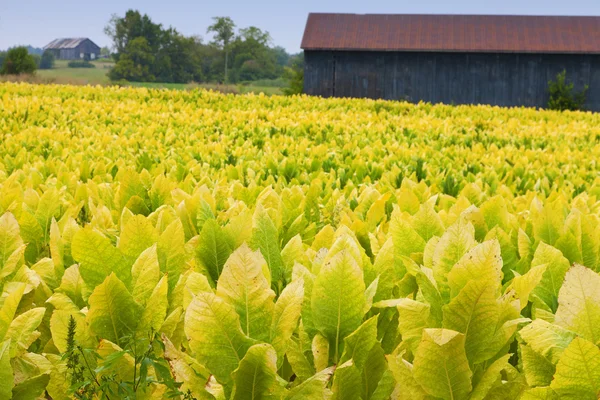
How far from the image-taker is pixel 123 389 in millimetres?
1405

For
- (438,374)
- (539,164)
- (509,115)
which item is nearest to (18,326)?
(438,374)

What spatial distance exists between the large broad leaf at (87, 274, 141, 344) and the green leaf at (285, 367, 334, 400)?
0.46 metres

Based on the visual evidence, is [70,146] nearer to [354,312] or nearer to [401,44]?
[354,312]

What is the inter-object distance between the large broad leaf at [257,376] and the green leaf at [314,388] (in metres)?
0.04

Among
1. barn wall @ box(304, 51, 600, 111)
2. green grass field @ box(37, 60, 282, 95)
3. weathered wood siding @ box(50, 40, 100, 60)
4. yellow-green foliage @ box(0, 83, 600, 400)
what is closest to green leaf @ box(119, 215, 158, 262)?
yellow-green foliage @ box(0, 83, 600, 400)

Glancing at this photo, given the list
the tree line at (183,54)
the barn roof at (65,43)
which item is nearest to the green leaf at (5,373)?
the tree line at (183,54)

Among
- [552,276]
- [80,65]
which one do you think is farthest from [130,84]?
[80,65]

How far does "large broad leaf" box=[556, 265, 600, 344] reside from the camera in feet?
4.59

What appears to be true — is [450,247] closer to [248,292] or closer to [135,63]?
[248,292]

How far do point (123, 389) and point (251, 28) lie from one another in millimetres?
111677

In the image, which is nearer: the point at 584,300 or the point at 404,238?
the point at 584,300

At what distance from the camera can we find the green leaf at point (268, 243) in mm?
2062

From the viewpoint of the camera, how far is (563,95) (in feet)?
110

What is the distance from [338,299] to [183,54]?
10675 centimetres
